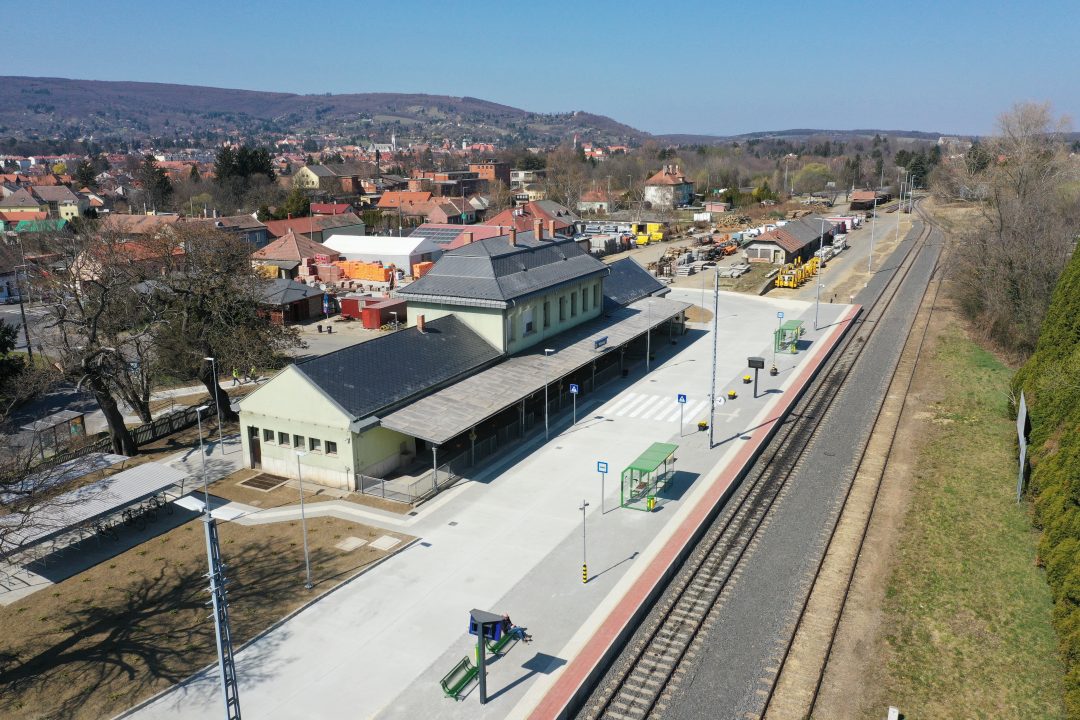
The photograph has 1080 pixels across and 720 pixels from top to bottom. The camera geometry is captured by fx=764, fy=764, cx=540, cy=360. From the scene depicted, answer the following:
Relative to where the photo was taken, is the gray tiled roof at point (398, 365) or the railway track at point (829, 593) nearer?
the railway track at point (829, 593)

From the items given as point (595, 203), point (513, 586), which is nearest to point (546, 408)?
point (513, 586)

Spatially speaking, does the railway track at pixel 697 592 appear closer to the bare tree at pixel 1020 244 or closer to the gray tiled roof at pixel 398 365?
the gray tiled roof at pixel 398 365

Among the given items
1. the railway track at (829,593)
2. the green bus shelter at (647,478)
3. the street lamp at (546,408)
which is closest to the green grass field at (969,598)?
the railway track at (829,593)

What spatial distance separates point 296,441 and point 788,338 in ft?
107

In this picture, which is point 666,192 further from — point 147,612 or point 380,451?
point 147,612

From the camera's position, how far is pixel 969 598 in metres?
21.4

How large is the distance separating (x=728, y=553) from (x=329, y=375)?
15907 mm

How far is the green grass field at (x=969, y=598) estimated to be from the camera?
17.7 meters

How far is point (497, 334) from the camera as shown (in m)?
36.9

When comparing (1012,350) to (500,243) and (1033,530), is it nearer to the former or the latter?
(1033,530)

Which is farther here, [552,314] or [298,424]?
[552,314]

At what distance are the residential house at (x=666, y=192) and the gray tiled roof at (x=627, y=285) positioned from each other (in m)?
86.9

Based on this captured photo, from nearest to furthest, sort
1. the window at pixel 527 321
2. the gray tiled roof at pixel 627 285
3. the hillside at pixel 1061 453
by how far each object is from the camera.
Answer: the hillside at pixel 1061 453
the window at pixel 527 321
the gray tiled roof at pixel 627 285

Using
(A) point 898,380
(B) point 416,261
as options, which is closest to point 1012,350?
(A) point 898,380
